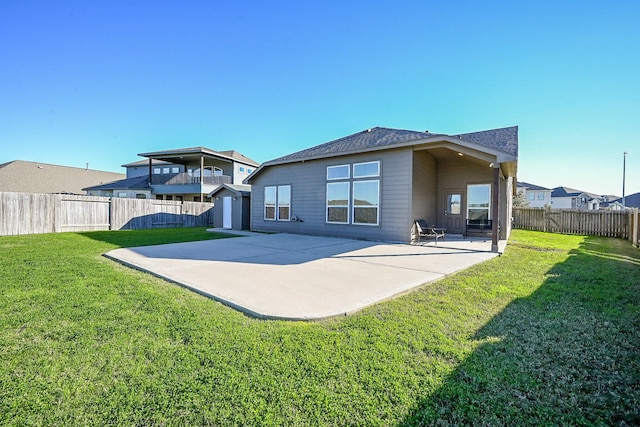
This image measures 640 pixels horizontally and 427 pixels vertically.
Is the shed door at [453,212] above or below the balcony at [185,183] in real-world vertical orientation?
below

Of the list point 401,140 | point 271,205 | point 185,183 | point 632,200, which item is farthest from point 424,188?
point 632,200

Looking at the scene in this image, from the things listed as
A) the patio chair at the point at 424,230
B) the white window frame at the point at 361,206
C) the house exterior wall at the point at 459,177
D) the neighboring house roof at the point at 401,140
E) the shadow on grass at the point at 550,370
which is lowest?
the shadow on grass at the point at 550,370

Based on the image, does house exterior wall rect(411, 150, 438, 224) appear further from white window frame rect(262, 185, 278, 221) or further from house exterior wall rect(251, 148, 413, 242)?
white window frame rect(262, 185, 278, 221)

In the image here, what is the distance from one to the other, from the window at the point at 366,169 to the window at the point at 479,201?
441 cm

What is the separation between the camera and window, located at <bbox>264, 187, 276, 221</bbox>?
557 inches

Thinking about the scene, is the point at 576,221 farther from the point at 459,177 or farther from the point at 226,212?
the point at 226,212

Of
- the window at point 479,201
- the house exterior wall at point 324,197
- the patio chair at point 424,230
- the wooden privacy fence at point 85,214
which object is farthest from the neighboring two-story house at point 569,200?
the wooden privacy fence at point 85,214

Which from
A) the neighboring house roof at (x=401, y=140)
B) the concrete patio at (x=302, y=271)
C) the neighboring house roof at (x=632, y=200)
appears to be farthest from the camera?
the neighboring house roof at (x=632, y=200)

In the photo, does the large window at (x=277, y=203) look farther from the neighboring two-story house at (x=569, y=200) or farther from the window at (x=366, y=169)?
the neighboring two-story house at (x=569, y=200)

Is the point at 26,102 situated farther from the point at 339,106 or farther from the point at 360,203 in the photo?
the point at 360,203

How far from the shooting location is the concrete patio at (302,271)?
3.71 meters

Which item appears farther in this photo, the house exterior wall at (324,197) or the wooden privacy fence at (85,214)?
the wooden privacy fence at (85,214)

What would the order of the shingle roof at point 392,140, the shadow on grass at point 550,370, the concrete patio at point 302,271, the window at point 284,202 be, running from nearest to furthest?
1. the shadow on grass at point 550,370
2. the concrete patio at point 302,271
3. the shingle roof at point 392,140
4. the window at point 284,202

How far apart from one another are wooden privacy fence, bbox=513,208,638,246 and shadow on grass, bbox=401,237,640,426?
41.9 feet
